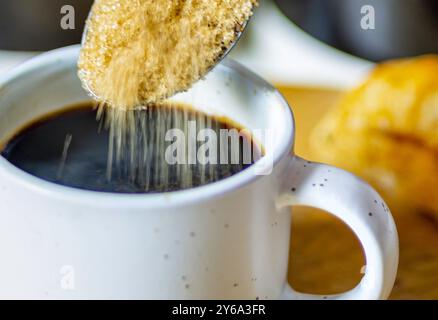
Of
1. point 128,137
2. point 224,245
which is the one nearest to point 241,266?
point 224,245

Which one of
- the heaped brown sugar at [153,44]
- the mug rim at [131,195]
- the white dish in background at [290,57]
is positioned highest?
the heaped brown sugar at [153,44]

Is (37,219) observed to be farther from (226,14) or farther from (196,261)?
(226,14)

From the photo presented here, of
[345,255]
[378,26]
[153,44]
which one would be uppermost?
[153,44]

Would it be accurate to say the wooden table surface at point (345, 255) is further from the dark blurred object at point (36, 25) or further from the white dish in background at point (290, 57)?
the dark blurred object at point (36, 25)

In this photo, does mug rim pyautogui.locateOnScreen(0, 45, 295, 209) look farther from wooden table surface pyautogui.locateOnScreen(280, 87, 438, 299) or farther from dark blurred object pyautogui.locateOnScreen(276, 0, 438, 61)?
dark blurred object pyautogui.locateOnScreen(276, 0, 438, 61)

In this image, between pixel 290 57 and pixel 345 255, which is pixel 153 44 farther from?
pixel 290 57

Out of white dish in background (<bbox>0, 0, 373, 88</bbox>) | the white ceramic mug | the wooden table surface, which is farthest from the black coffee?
white dish in background (<bbox>0, 0, 373, 88</bbox>)

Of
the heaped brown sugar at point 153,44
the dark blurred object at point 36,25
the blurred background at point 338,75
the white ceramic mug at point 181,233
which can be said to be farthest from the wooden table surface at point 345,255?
the dark blurred object at point 36,25

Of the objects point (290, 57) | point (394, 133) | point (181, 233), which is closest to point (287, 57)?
point (290, 57)
